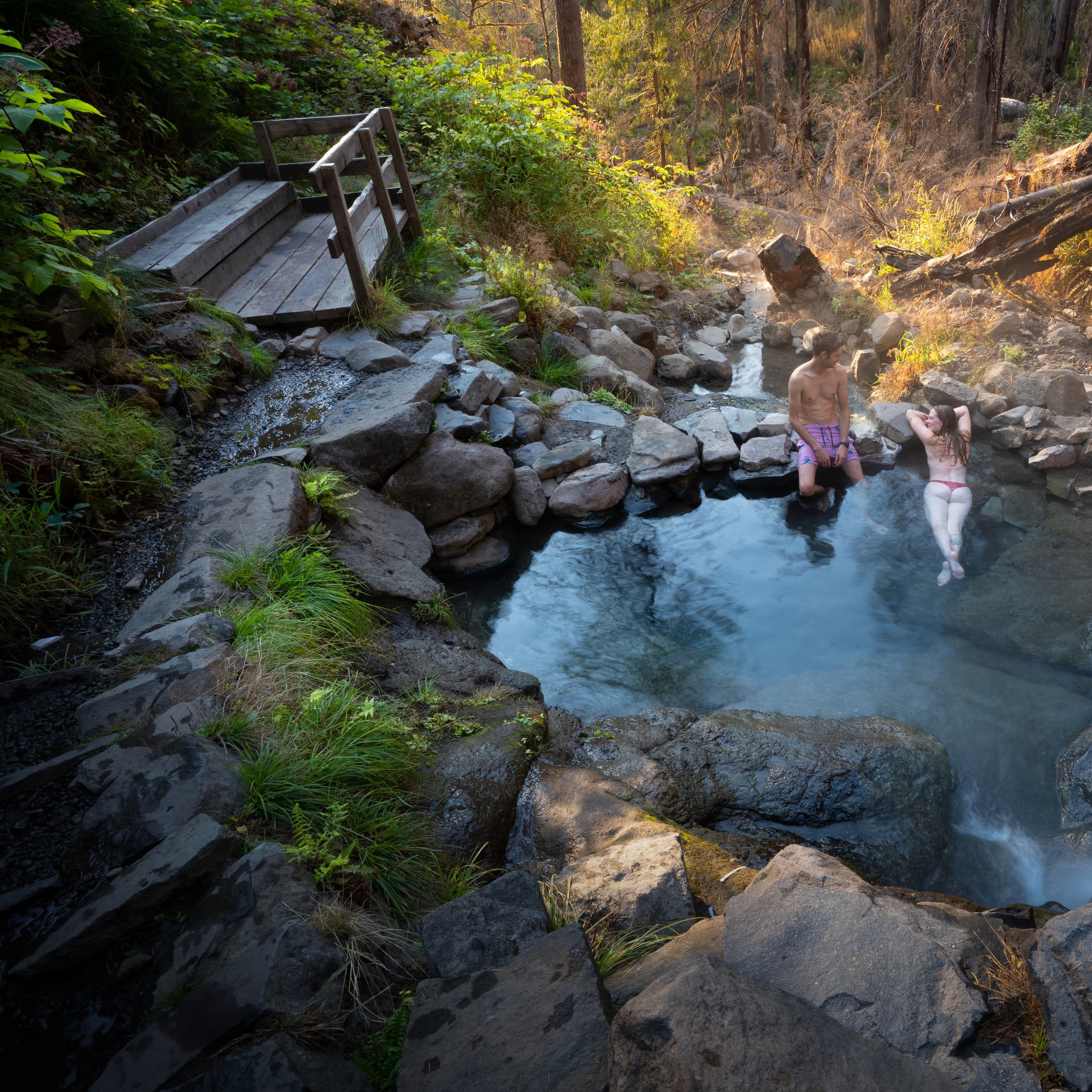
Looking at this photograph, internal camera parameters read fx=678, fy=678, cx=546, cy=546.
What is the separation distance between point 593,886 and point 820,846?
134 cm

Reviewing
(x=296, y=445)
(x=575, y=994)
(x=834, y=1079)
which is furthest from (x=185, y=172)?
(x=834, y=1079)

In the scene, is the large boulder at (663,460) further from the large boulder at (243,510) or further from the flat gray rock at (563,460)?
the large boulder at (243,510)

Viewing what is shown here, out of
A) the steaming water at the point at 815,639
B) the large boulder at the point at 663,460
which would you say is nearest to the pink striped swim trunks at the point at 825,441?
the steaming water at the point at 815,639

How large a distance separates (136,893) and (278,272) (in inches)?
231

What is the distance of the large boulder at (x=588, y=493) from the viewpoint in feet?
18.5

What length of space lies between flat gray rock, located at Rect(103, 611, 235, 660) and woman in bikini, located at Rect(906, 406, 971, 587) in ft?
15.9

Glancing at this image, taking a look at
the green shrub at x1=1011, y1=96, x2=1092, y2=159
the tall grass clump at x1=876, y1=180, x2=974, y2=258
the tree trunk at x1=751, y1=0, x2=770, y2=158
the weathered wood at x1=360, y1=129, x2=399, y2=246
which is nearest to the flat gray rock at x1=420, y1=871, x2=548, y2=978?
the weathered wood at x1=360, y1=129, x2=399, y2=246

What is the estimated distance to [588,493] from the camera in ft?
18.6

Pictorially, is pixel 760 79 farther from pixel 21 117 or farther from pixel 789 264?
pixel 21 117

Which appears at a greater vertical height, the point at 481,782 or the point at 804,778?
the point at 481,782

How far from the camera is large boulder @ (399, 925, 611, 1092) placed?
1618 millimetres

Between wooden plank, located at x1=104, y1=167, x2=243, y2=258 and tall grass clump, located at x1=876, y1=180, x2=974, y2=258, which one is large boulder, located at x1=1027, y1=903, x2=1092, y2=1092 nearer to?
wooden plank, located at x1=104, y1=167, x2=243, y2=258

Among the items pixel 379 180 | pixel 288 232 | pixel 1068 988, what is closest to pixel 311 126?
pixel 288 232

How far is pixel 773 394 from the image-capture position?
795cm
